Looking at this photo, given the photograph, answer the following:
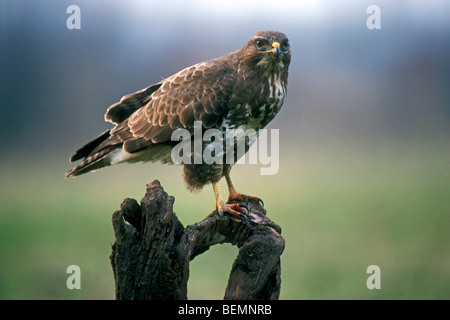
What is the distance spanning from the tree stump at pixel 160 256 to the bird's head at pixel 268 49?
92cm

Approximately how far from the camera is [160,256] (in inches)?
83.1

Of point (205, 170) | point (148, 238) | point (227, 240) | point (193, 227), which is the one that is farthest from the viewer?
point (205, 170)

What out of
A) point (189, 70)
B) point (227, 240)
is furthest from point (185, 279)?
point (189, 70)

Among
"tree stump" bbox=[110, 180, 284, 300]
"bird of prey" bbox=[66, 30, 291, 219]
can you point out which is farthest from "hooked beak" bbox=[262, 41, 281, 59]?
"tree stump" bbox=[110, 180, 284, 300]

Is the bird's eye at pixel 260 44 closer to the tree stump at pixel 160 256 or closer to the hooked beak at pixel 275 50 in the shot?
the hooked beak at pixel 275 50

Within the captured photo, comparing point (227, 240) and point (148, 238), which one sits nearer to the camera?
point (148, 238)

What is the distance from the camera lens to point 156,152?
286 cm

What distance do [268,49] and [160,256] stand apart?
124 cm

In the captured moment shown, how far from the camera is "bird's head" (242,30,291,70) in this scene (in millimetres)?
2592

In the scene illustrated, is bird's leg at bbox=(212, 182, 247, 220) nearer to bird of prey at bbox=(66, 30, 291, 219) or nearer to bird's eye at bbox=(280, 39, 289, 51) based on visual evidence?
bird of prey at bbox=(66, 30, 291, 219)

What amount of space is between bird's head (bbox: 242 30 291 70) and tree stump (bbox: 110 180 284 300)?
0.92 m
